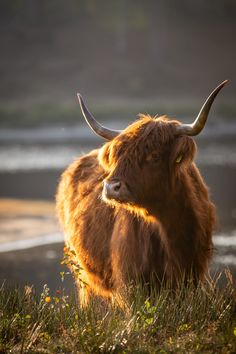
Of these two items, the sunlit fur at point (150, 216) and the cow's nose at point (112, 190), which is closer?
the cow's nose at point (112, 190)

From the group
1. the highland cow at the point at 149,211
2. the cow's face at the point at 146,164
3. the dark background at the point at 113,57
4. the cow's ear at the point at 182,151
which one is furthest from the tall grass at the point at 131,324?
the dark background at the point at 113,57

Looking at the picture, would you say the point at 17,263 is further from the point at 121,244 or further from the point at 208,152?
the point at 208,152

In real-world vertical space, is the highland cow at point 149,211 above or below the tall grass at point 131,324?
above

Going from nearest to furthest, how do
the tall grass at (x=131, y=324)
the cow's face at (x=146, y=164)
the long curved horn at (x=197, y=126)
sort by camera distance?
the tall grass at (x=131, y=324) < the long curved horn at (x=197, y=126) < the cow's face at (x=146, y=164)

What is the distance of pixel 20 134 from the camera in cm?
3089

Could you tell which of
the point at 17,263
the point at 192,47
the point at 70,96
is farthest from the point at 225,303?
the point at 192,47

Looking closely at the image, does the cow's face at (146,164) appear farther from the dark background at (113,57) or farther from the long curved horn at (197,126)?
the dark background at (113,57)

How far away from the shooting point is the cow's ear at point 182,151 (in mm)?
6211

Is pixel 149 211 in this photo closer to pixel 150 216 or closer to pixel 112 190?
pixel 150 216

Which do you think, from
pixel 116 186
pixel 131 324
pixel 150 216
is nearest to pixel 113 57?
pixel 150 216

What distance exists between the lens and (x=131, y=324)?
5.66 meters

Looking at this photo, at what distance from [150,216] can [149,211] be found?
7 cm

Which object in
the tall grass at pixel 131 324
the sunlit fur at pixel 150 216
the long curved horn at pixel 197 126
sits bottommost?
the tall grass at pixel 131 324

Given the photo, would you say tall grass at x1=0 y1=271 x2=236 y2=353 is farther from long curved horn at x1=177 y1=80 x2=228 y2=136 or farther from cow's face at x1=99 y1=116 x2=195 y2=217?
long curved horn at x1=177 y1=80 x2=228 y2=136
